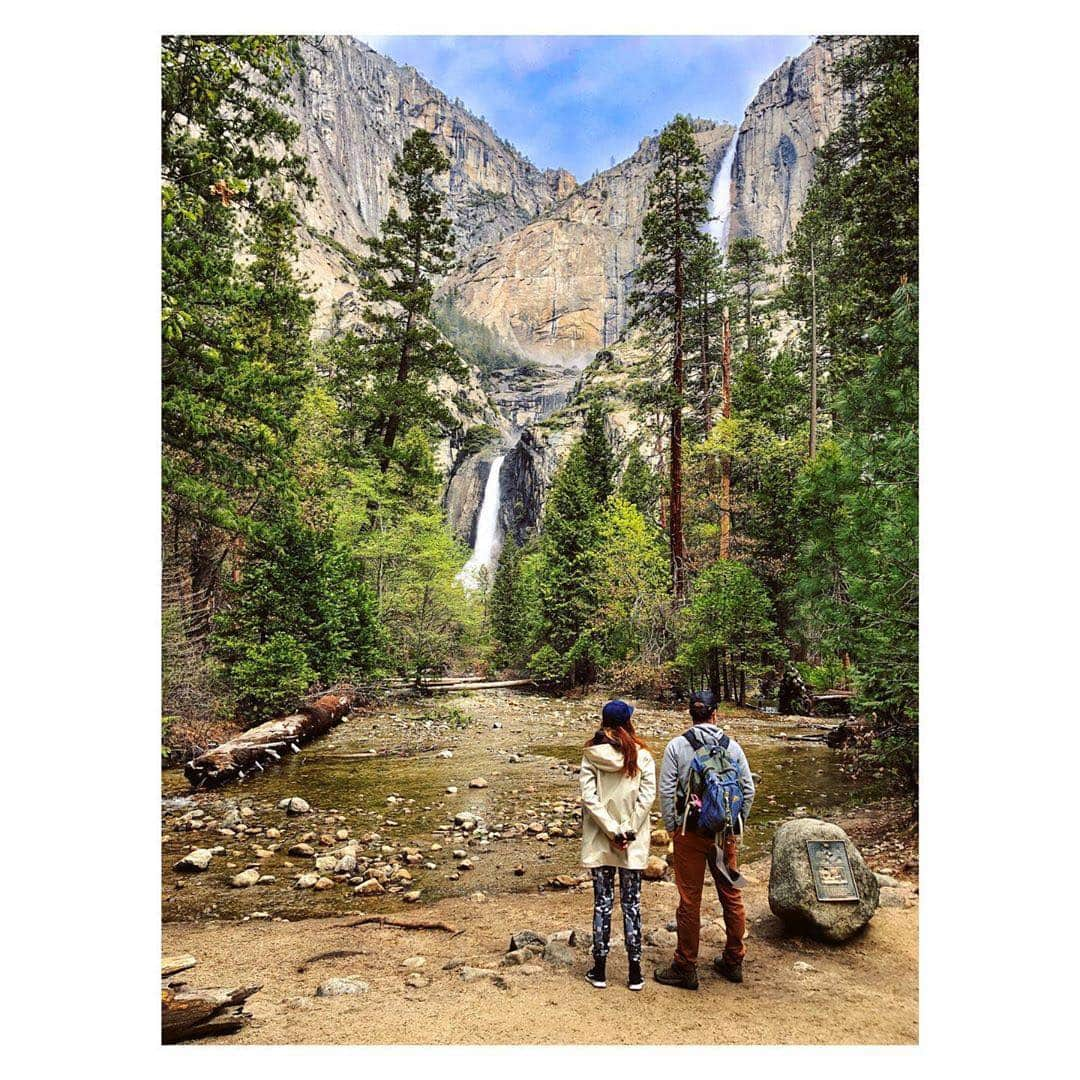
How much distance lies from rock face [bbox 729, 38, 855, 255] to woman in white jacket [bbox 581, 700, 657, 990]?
17.8ft

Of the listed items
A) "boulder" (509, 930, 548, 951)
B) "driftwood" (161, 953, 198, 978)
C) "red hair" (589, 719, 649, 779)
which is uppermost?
"red hair" (589, 719, 649, 779)

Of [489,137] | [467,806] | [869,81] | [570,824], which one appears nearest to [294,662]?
[467,806]

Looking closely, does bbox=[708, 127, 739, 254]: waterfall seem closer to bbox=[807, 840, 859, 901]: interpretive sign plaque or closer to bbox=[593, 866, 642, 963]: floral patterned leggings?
bbox=[807, 840, 859, 901]: interpretive sign plaque

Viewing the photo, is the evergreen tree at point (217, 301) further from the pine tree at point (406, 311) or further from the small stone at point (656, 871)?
the small stone at point (656, 871)

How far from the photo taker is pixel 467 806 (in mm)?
5926

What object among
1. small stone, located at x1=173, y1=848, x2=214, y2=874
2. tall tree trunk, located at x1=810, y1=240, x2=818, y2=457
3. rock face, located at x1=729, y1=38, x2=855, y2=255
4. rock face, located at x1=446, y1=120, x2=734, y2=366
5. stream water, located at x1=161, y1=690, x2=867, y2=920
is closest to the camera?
stream water, located at x1=161, y1=690, x2=867, y2=920

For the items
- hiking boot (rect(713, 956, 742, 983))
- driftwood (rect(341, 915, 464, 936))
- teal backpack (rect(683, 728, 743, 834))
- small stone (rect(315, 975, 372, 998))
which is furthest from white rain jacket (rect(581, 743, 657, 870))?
driftwood (rect(341, 915, 464, 936))

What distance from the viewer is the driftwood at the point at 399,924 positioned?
13.2 feet

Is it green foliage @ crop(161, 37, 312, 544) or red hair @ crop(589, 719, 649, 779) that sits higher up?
green foliage @ crop(161, 37, 312, 544)

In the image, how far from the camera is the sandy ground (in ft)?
9.86

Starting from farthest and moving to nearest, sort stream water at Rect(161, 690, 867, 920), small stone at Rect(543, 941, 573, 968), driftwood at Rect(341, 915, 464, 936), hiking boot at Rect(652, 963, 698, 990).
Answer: stream water at Rect(161, 690, 867, 920) < driftwood at Rect(341, 915, 464, 936) < small stone at Rect(543, 941, 573, 968) < hiking boot at Rect(652, 963, 698, 990)

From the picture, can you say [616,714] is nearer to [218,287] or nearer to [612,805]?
[612,805]

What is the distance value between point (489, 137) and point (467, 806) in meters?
6.35

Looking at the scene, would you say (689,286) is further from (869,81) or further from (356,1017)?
(356,1017)
